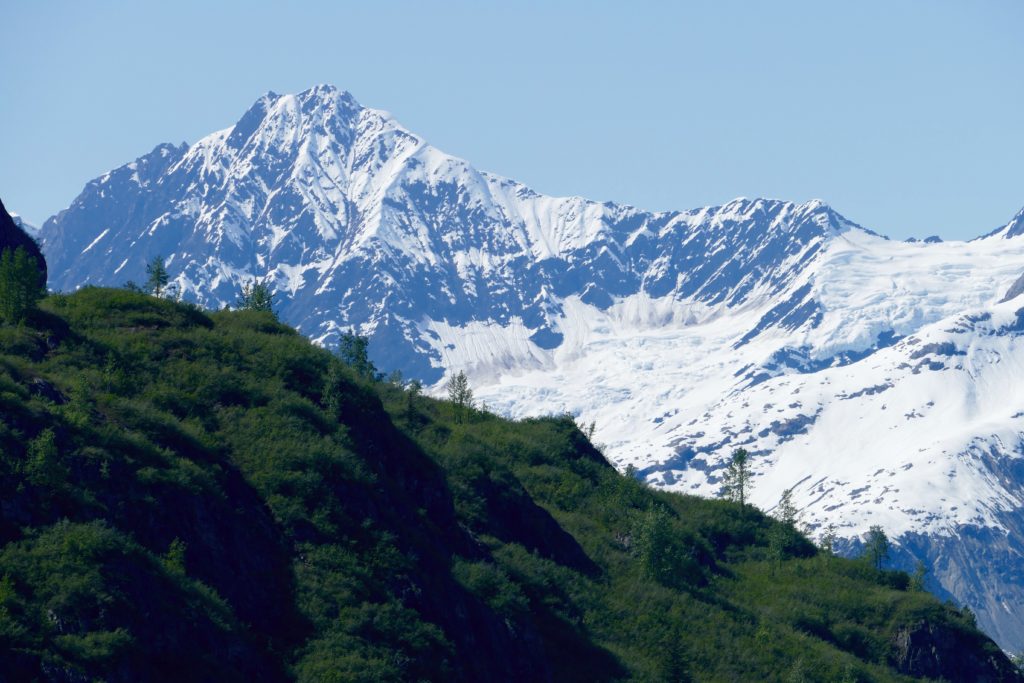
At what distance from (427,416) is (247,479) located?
4667 centimetres

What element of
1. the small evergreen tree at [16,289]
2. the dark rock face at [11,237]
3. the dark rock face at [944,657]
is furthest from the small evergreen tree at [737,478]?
the small evergreen tree at [16,289]

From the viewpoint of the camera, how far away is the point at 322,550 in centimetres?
9094

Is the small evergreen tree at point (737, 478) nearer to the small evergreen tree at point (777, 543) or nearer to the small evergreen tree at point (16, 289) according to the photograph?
the small evergreen tree at point (777, 543)

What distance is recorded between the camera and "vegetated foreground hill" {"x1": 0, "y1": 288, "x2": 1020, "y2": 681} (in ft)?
251

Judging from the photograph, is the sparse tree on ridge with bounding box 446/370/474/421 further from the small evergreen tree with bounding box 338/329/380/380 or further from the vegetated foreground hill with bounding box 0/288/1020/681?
the small evergreen tree with bounding box 338/329/380/380

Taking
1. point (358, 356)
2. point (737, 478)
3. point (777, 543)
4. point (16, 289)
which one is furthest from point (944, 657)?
point (16, 289)

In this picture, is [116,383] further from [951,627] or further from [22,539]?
[951,627]

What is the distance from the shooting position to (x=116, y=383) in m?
97.4

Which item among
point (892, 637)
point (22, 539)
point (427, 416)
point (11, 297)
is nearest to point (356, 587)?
point (22, 539)

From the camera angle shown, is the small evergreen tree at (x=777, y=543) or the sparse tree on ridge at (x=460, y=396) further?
the sparse tree on ridge at (x=460, y=396)

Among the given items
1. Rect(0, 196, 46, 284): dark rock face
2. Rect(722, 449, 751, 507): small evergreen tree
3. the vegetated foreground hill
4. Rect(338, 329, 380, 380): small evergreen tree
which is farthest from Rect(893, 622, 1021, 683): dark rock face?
Rect(0, 196, 46, 284): dark rock face

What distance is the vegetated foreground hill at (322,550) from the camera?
76438mm

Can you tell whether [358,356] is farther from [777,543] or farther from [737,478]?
[737,478]

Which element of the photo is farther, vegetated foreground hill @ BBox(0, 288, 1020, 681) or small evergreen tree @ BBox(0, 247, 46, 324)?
small evergreen tree @ BBox(0, 247, 46, 324)
